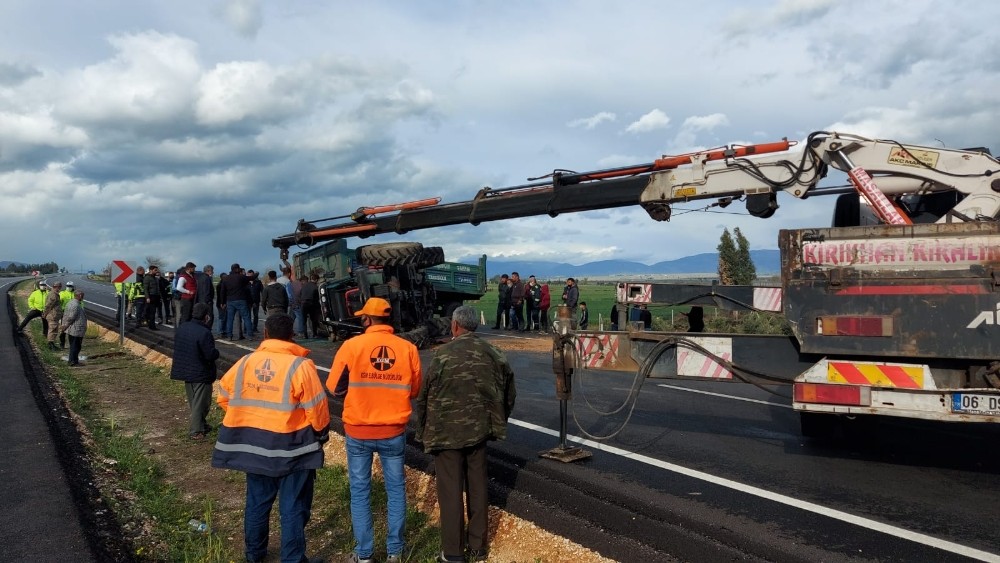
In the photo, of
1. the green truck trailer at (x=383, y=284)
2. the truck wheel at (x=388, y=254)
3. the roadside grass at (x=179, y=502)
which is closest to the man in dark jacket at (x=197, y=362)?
the roadside grass at (x=179, y=502)

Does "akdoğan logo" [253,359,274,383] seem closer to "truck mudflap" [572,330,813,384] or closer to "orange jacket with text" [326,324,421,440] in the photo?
"orange jacket with text" [326,324,421,440]

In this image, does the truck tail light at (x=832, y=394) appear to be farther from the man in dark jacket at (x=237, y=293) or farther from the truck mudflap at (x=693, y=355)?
the man in dark jacket at (x=237, y=293)

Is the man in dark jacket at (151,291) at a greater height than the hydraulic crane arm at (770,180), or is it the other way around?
the hydraulic crane arm at (770,180)

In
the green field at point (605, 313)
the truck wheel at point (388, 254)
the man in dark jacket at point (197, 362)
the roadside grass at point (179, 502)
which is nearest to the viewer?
the roadside grass at point (179, 502)

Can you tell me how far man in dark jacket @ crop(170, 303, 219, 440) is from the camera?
8.20 meters

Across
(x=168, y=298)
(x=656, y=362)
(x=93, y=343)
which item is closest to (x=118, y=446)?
(x=656, y=362)

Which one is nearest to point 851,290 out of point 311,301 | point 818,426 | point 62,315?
point 818,426

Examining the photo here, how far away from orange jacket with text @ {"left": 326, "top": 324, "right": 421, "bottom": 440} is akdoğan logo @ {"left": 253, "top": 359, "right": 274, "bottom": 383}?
0.41 metres

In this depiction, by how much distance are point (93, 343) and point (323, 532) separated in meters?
17.4

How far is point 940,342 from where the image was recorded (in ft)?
16.8

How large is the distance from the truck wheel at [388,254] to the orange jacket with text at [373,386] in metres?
11.7

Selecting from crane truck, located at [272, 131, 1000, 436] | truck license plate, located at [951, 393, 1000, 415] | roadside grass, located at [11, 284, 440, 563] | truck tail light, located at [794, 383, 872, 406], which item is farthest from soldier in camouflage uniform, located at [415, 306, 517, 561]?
truck license plate, located at [951, 393, 1000, 415]

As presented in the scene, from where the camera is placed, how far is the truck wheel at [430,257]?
55.5ft

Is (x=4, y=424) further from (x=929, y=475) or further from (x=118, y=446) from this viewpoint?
(x=929, y=475)
